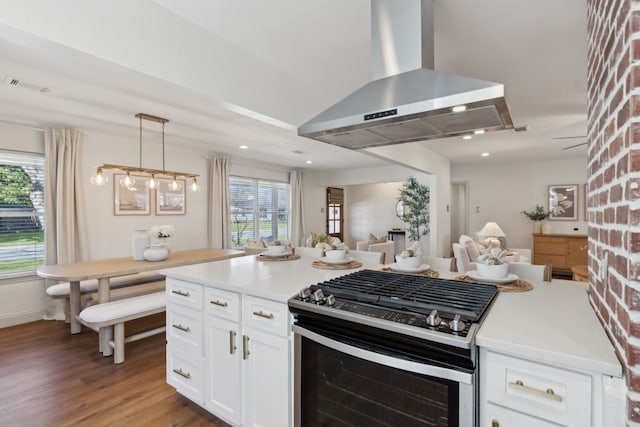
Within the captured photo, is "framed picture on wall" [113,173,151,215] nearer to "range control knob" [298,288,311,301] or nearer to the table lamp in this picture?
"range control knob" [298,288,311,301]

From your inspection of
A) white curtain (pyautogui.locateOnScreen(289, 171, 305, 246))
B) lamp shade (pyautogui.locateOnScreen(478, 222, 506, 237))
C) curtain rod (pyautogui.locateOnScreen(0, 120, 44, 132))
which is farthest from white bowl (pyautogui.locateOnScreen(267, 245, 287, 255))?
white curtain (pyautogui.locateOnScreen(289, 171, 305, 246))

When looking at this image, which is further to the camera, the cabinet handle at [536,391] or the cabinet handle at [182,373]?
the cabinet handle at [182,373]

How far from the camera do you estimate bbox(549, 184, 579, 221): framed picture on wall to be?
260 inches

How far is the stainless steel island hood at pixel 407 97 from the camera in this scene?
1.29m

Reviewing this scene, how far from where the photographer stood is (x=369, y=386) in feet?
4.22

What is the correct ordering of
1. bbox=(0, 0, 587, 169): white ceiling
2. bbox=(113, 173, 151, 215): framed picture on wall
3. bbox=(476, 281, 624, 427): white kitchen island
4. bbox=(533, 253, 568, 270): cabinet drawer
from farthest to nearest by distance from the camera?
bbox=(533, 253, 568, 270): cabinet drawer → bbox=(113, 173, 151, 215): framed picture on wall → bbox=(0, 0, 587, 169): white ceiling → bbox=(476, 281, 624, 427): white kitchen island

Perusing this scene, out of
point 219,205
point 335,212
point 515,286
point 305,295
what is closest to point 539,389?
point 515,286

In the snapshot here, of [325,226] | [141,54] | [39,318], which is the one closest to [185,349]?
[141,54]

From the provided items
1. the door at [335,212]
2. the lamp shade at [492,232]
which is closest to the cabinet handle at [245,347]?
the lamp shade at [492,232]

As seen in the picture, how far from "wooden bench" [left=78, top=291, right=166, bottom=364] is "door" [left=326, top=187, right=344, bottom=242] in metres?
6.66

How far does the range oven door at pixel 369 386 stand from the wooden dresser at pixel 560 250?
266 inches

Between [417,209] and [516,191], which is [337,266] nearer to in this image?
[417,209]

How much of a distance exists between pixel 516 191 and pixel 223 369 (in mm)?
7512

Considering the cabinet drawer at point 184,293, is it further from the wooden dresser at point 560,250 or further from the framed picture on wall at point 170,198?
the wooden dresser at point 560,250
